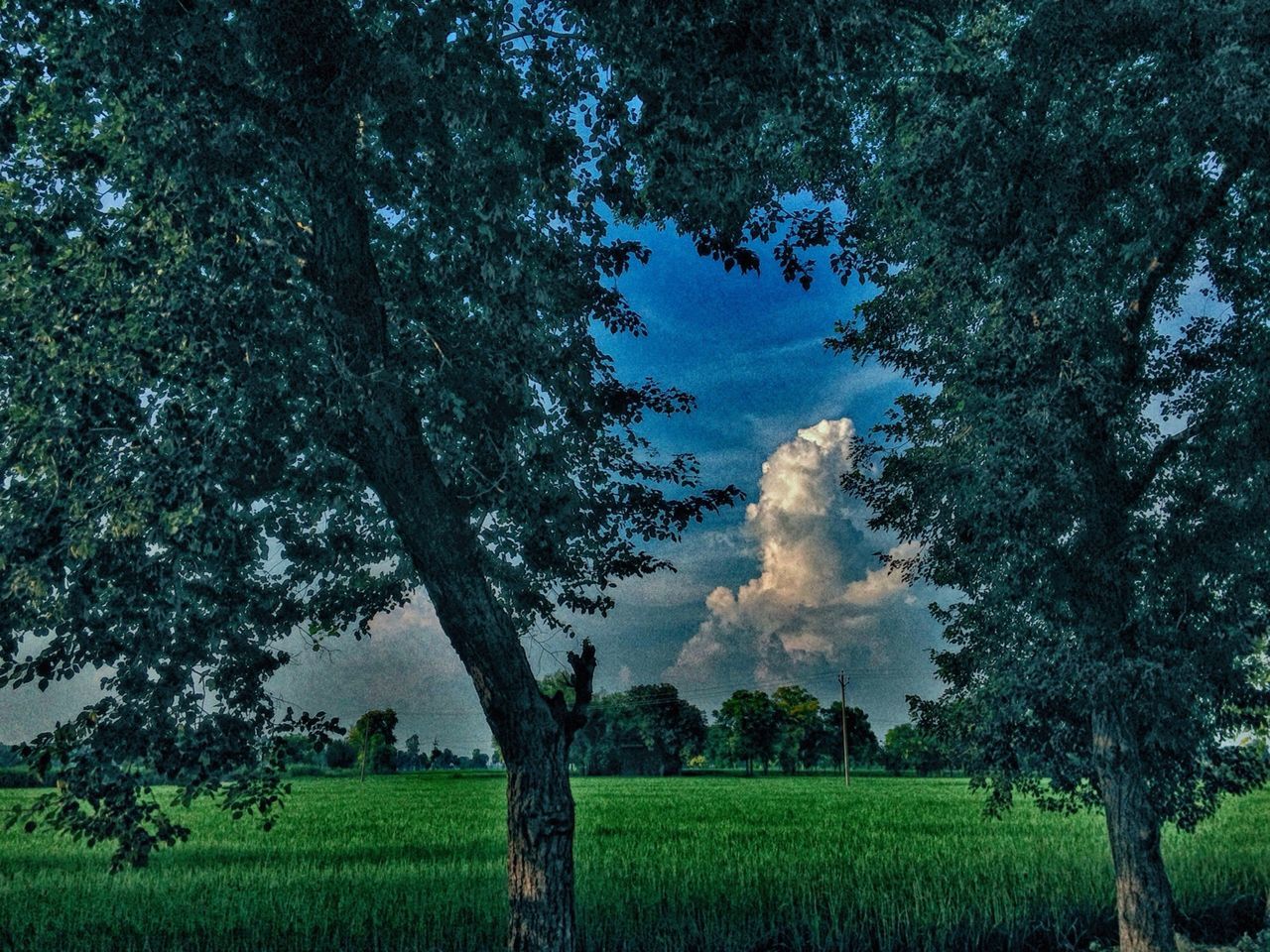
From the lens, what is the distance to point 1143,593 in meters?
10.7

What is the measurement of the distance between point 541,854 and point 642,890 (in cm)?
654

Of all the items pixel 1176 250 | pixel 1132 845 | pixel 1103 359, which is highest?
pixel 1176 250

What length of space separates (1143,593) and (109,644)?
10765mm

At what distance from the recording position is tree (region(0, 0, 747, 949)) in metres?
5.86

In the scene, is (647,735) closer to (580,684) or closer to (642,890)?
(642,890)

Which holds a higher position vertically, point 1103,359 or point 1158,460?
point 1103,359

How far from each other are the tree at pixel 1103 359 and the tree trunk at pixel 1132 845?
3 cm

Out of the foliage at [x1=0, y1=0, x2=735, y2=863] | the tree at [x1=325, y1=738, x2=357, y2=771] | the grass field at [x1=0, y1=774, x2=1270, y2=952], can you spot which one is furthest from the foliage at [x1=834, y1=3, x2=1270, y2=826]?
the tree at [x1=325, y1=738, x2=357, y2=771]

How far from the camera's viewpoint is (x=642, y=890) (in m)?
13.7

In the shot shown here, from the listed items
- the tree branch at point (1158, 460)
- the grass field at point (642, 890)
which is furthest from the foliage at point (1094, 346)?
the grass field at point (642, 890)

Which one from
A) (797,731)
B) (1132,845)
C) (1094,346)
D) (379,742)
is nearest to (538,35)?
(1094,346)

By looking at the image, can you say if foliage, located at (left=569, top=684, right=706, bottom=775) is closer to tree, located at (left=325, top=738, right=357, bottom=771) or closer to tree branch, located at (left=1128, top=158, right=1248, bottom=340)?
tree, located at (left=325, top=738, right=357, bottom=771)

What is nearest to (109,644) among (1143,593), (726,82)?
(726,82)

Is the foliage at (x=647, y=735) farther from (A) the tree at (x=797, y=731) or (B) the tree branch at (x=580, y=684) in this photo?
(B) the tree branch at (x=580, y=684)
